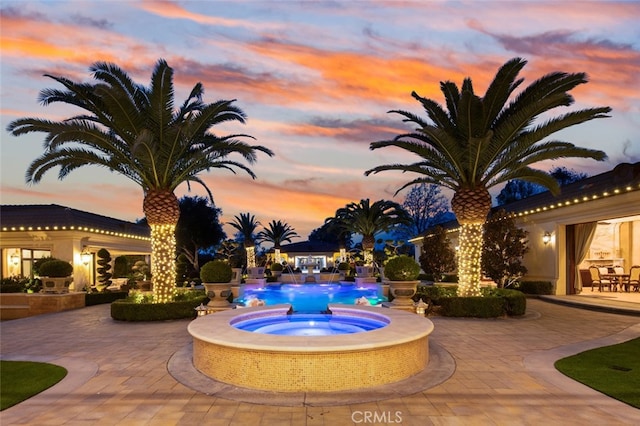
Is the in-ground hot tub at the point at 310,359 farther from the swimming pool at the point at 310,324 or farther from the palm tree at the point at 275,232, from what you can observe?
the palm tree at the point at 275,232

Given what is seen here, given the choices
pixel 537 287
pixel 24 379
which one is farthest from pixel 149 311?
pixel 537 287

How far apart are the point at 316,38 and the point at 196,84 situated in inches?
179

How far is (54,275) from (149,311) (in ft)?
21.7

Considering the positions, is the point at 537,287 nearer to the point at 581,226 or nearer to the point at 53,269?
the point at 581,226

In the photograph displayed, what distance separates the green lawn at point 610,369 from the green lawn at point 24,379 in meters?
8.57

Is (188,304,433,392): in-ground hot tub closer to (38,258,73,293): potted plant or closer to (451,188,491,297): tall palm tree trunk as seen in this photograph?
(451,188,491,297): tall palm tree trunk

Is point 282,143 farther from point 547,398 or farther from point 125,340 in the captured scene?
point 547,398

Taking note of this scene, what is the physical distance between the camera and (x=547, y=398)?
18.5 feet

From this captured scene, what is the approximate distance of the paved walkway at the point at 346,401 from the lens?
4.99m

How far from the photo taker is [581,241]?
18.3m

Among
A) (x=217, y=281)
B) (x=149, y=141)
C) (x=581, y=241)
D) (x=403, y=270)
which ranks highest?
(x=149, y=141)

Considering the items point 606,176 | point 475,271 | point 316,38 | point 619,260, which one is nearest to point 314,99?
point 316,38

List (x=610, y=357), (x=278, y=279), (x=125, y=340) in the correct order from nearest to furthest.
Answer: (x=610, y=357) < (x=125, y=340) < (x=278, y=279)

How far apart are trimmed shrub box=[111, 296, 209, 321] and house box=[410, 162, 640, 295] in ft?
50.5
